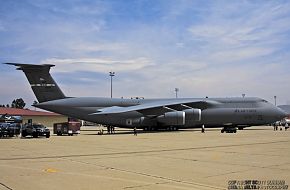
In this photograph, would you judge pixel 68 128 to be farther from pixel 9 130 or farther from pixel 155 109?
pixel 155 109

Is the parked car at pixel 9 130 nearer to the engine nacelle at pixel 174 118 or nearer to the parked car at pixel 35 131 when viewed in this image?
the parked car at pixel 35 131

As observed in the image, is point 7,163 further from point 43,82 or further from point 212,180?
point 43,82

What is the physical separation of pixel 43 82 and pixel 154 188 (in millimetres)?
39304

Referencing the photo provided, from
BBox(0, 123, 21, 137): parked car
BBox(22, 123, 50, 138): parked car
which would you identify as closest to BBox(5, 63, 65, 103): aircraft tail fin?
BBox(0, 123, 21, 137): parked car

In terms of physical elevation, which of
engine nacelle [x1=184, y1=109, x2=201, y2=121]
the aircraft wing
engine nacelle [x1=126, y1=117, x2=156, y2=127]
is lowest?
engine nacelle [x1=126, y1=117, x2=156, y2=127]

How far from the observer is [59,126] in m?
41.8

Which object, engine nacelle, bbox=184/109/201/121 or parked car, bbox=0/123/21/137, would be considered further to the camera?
engine nacelle, bbox=184/109/201/121

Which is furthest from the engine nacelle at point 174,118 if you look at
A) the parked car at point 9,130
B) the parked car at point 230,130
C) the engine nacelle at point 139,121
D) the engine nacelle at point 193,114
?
the parked car at point 9,130

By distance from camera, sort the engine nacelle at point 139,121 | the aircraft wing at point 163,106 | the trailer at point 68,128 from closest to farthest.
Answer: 1. the trailer at point 68,128
2. the aircraft wing at point 163,106
3. the engine nacelle at point 139,121

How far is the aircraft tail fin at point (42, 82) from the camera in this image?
44.5 m

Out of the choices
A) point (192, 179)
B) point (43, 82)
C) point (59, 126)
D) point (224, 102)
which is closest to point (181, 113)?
point (224, 102)

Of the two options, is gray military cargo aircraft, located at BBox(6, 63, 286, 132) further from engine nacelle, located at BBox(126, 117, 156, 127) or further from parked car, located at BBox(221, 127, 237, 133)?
parked car, located at BBox(221, 127, 237, 133)

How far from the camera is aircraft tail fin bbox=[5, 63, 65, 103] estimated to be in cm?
4447

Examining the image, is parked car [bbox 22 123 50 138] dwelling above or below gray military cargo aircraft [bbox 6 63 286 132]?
below
